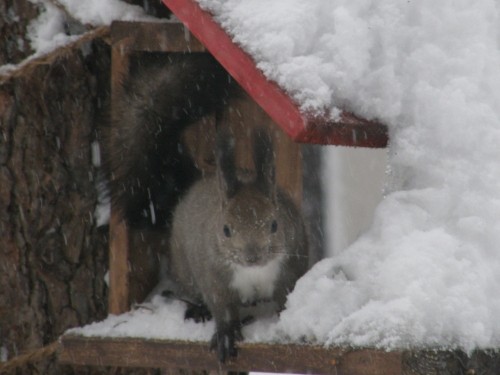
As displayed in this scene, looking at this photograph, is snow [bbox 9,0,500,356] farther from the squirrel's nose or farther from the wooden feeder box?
the squirrel's nose

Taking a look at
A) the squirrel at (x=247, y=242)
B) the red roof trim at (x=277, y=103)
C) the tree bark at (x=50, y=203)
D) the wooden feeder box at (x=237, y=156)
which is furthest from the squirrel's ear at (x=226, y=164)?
the tree bark at (x=50, y=203)

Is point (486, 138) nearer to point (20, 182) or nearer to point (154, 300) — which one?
point (154, 300)

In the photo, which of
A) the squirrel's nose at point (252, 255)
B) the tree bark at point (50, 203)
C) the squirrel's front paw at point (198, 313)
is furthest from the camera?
the tree bark at point (50, 203)

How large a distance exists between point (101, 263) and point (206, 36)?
103 centimetres

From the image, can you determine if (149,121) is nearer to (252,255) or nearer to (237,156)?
(237,156)

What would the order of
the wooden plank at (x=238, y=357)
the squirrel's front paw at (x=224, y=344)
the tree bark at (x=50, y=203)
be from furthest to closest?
1. the tree bark at (x=50, y=203)
2. the squirrel's front paw at (x=224, y=344)
3. the wooden plank at (x=238, y=357)

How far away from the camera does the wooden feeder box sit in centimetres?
210

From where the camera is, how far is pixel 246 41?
2.21 m

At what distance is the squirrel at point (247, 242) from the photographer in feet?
8.25

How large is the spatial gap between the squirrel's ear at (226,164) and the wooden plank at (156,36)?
0.29m

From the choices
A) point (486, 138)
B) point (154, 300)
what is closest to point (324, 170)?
point (154, 300)

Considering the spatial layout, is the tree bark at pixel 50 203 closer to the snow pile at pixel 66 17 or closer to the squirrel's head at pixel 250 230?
the snow pile at pixel 66 17

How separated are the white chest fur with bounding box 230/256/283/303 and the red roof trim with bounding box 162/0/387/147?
1.52 feet

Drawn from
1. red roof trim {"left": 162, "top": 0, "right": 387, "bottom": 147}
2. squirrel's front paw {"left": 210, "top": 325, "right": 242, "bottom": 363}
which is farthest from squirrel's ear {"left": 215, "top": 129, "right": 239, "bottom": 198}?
squirrel's front paw {"left": 210, "top": 325, "right": 242, "bottom": 363}
